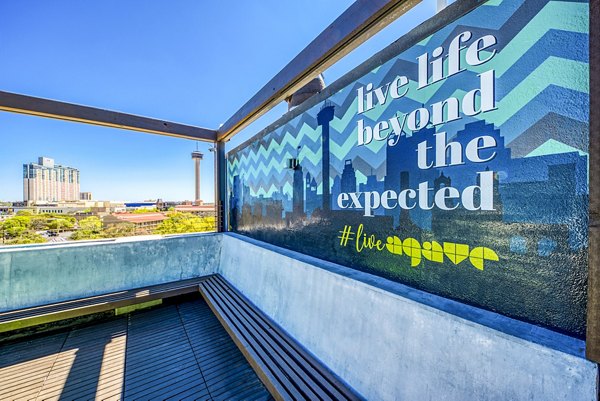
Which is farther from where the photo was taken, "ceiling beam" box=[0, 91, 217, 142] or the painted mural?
"ceiling beam" box=[0, 91, 217, 142]

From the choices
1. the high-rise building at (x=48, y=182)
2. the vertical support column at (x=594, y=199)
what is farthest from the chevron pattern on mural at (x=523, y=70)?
the high-rise building at (x=48, y=182)

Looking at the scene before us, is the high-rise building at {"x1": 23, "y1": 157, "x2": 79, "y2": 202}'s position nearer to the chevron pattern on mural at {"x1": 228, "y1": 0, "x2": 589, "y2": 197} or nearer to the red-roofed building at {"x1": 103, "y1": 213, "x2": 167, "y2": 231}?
the red-roofed building at {"x1": 103, "y1": 213, "x2": 167, "y2": 231}

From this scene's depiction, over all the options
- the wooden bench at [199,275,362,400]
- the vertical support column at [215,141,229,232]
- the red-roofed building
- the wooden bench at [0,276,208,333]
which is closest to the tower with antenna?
the red-roofed building

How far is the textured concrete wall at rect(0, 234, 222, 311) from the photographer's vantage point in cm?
300

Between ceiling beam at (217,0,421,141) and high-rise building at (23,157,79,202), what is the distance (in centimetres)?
3358

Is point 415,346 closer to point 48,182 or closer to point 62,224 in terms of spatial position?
point 62,224

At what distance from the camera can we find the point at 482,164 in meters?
1.26

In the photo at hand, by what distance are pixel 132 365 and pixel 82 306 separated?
133 centimetres

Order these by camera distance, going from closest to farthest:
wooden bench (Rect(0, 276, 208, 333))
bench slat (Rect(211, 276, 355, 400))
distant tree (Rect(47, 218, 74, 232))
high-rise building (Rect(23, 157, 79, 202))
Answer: bench slat (Rect(211, 276, 355, 400)), wooden bench (Rect(0, 276, 208, 333)), distant tree (Rect(47, 218, 74, 232)), high-rise building (Rect(23, 157, 79, 202))

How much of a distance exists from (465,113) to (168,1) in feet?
14.6

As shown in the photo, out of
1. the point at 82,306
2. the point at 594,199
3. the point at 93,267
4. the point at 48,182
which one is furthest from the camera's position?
the point at 48,182

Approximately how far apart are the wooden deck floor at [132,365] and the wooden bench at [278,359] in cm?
35

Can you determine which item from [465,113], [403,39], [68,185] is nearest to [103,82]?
[403,39]

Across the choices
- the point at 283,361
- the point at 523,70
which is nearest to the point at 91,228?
the point at 283,361
